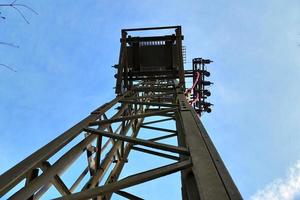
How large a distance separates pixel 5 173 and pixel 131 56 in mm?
7386

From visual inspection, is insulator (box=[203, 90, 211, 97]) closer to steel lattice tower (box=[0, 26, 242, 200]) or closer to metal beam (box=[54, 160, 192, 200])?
steel lattice tower (box=[0, 26, 242, 200])

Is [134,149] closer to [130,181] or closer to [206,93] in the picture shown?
[130,181]

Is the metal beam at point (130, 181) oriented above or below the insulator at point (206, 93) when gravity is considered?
above

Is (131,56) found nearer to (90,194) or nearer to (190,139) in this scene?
(190,139)

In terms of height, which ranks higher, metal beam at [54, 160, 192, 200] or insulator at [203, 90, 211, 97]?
metal beam at [54, 160, 192, 200]

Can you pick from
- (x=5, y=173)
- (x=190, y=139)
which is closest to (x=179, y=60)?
(x=190, y=139)

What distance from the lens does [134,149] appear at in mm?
7707

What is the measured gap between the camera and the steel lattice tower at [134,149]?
3.11 meters

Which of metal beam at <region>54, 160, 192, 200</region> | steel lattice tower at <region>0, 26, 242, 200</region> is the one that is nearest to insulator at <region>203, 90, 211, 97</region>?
steel lattice tower at <region>0, 26, 242, 200</region>

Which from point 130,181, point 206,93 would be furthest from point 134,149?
point 206,93

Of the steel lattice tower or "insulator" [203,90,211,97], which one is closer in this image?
the steel lattice tower

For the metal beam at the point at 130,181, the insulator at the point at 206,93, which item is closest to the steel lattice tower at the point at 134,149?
the metal beam at the point at 130,181

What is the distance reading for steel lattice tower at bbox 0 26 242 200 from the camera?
3.11 meters

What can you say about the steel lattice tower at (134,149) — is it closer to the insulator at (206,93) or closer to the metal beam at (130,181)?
the metal beam at (130,181)
